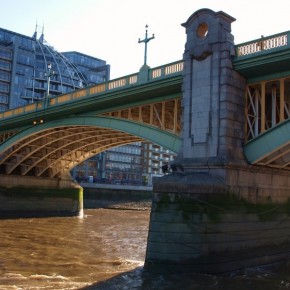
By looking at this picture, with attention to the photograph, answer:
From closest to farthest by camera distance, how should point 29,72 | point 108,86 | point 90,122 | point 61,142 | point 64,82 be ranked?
1. point 108,86
2. point 90,122
3. point 61,142
4. point 29,72
5. point 64,82

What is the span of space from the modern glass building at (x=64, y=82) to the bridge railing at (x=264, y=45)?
61105mm

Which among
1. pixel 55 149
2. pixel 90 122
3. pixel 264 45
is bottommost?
pixel 55 149

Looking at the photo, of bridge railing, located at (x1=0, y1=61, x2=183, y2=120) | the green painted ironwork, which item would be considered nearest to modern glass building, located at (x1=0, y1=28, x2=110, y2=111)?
bridge railing, located at (x1=0, y1=61, x2=183, y2=120)

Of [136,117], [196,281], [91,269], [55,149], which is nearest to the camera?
[196,281]

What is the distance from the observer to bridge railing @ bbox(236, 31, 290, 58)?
659 inches

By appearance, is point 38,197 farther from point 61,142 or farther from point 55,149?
point 61,142

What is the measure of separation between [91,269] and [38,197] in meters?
26.8

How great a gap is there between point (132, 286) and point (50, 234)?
1523cm

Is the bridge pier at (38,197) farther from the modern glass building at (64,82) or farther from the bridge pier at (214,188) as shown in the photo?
the modern glass building at (64,82)

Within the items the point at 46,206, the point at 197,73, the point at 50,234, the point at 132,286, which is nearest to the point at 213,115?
the point at 197,73

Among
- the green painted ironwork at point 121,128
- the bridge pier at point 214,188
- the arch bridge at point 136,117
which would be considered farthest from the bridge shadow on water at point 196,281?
the green painted ironwork at point 121,128

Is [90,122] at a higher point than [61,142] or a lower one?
higher

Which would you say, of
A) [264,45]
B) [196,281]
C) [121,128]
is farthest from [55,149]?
[196,281]

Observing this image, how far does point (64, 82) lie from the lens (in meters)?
94.6
